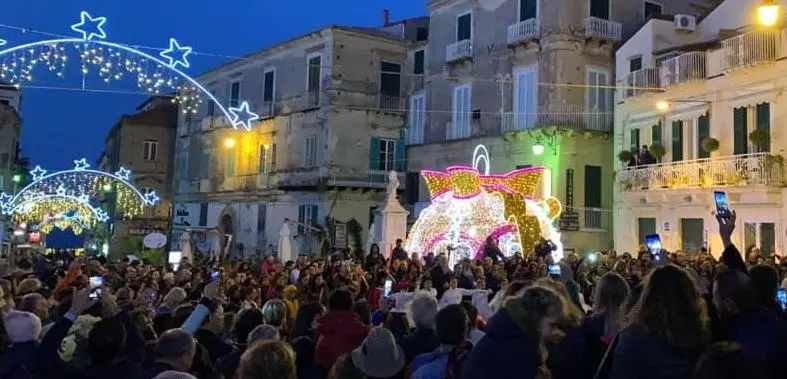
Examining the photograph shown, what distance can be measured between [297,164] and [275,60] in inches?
232

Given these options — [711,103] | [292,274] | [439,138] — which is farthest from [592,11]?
[292,274]

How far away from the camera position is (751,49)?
19875 millimetres

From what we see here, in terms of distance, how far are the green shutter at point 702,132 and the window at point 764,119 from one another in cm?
180

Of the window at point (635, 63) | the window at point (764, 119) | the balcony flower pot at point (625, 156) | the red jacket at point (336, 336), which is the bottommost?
the red jacket at point (336, 336)

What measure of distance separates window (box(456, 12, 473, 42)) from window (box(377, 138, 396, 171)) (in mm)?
6979

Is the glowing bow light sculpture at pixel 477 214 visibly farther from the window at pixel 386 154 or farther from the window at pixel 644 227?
the window at pixel 386 154

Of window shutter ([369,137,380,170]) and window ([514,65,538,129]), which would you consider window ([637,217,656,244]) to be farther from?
window shutter ([369,137,380,170])

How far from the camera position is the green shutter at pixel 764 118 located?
65.1ft

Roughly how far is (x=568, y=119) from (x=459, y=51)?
6.19 m

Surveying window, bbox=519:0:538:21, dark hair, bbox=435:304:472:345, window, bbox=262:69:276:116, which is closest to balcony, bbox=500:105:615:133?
window, bbox=519:0:538:21

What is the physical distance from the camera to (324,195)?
34750mm

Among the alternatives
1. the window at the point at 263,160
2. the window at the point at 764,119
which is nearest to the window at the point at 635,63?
the window at the point at 764,119

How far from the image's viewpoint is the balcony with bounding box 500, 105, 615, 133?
26000 mm

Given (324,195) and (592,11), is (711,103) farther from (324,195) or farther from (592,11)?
(324,195)
